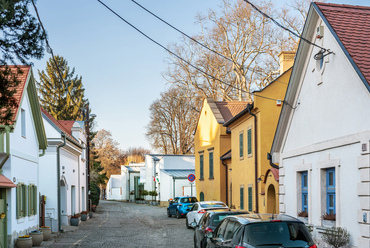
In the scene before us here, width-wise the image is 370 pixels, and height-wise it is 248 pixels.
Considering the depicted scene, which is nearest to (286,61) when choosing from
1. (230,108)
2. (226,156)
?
(226,156)

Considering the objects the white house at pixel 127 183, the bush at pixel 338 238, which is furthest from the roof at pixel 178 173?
the bush at pixel 338 238

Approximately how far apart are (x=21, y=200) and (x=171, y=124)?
39754 mm

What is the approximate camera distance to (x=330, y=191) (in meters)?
13.6

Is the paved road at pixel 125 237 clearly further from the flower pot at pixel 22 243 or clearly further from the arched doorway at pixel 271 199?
the arched doorway at pixel 271 199

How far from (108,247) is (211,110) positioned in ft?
58.9

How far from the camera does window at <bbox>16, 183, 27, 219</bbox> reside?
18453mm

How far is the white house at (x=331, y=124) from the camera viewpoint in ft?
38.0

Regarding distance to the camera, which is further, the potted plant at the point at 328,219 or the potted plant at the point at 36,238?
the potted plant at the point at 36,238

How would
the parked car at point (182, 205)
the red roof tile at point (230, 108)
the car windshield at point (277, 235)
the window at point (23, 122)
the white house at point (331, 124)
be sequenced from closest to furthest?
1. the car windshield at point (277, 235)
2. the white house at point (331, 124)
3. the window at point (23, 122)
4. the parked car at point (182, 205)
5. the red roof tile at point (230, 108)

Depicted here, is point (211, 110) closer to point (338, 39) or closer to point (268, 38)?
point (268, 38)

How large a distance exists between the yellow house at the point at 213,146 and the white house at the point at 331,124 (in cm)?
1617

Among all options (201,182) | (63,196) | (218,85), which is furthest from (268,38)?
(63,196)

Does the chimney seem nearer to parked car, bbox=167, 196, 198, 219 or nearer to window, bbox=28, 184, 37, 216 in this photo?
parked car, bbox=167, 196, 198, 219

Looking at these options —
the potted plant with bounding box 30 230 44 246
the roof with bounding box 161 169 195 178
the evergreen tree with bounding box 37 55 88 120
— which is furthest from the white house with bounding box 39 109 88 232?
the evergreen tree with bounding box 37 55 88 120
